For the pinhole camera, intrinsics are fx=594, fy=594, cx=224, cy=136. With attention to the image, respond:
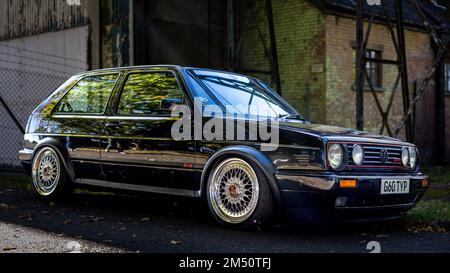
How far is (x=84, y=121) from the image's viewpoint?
6.72 metres

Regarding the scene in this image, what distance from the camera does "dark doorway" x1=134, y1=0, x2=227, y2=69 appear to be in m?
12.8

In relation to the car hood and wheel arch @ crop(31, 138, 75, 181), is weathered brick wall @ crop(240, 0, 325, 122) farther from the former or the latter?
the car hood

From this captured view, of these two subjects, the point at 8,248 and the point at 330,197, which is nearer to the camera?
the point at 8,248

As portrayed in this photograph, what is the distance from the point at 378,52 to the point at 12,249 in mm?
13166

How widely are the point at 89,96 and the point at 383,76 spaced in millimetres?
10758

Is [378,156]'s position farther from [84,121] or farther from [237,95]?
[84,121]

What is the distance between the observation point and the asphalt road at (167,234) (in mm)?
4652

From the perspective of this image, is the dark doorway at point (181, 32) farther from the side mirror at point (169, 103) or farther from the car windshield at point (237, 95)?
the side mirror at point (169, 103)

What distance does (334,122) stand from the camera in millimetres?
14406

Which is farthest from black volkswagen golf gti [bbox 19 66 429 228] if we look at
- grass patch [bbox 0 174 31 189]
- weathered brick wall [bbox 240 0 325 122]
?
weathered brick wall [bbox 240 0 325 122]

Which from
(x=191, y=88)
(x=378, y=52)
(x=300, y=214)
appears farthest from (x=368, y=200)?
(x=378, y=52)

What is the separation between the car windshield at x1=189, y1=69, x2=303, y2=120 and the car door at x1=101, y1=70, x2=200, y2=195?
0.24 m

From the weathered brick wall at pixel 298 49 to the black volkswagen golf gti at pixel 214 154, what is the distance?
767 centimetres

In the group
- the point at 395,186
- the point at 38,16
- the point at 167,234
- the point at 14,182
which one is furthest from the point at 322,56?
A: the point at 167,234
